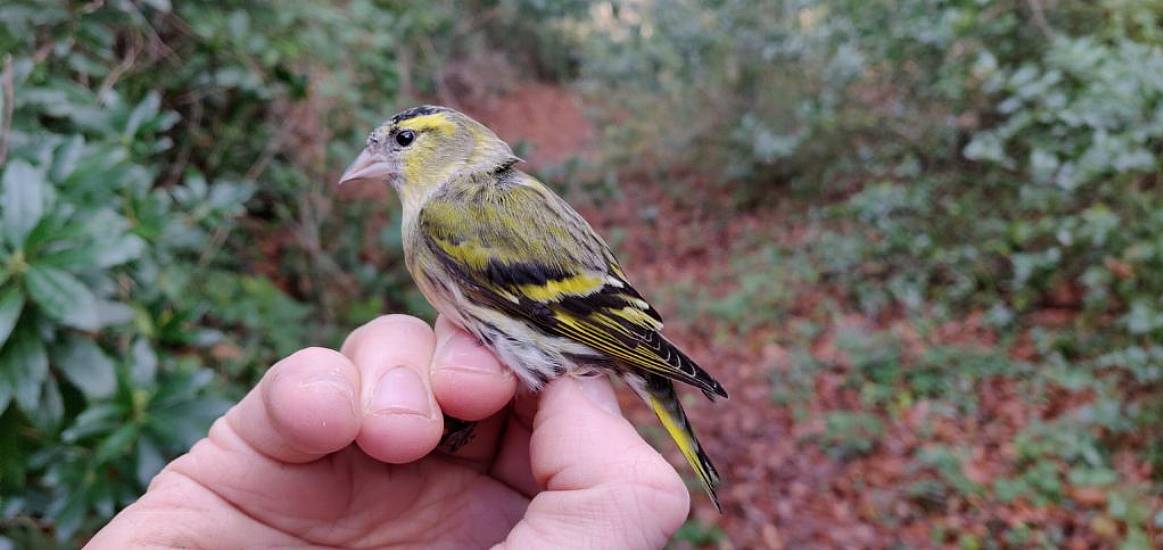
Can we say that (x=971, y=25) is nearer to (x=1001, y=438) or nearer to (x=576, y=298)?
(x=1001, y=438)

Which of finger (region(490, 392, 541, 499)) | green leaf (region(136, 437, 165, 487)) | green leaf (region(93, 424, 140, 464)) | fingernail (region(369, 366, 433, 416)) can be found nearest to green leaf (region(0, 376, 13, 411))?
green leaf (region(93, 424, 140, 464))

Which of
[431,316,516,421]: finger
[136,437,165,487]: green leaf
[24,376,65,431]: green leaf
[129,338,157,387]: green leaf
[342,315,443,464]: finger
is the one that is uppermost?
[431,316,516,421]: finger

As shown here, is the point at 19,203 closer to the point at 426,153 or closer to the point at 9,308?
the point at 9,308

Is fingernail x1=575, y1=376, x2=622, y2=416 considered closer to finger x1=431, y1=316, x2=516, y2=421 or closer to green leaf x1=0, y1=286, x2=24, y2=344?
finger x1=431, y1=316, x2=516, y2=421

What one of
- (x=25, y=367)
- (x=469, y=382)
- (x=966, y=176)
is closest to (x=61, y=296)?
(x=25, y=367)

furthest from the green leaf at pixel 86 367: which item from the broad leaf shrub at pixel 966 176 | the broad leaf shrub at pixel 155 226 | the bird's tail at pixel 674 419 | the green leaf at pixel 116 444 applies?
the broad leaf shrub at pixel 966 176

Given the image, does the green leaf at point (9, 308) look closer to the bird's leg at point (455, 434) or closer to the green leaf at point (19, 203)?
the green leaf at point (19, 203)
